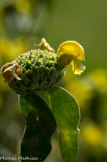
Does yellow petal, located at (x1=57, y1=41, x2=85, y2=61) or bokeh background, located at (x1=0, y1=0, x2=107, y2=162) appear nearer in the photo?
yellow petal, located at (x1=57, y1=41, x2=85, y2=61)

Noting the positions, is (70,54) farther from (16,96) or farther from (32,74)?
(16,96)

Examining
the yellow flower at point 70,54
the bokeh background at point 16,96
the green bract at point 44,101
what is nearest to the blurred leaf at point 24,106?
the green bract at point 44,101

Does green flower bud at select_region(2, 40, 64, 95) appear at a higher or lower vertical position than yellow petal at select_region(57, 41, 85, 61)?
lower

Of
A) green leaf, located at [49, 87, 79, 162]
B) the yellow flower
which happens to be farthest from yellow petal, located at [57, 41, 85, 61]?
green leaf, located at [49, 87, 79, 162]

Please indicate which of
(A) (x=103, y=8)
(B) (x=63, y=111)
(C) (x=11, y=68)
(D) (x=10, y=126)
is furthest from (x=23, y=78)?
(A) (x=103, y=8)

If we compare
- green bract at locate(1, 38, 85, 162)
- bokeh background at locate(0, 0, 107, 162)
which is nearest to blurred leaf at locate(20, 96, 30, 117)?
green bract at locate(1, 38, 85, 162)

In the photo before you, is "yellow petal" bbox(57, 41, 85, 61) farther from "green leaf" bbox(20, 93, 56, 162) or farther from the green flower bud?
"green leaf" bbox(20, 93, 56, 162)

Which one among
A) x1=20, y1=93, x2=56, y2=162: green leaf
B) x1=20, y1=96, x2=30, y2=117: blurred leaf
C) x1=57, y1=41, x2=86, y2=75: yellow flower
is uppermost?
x1=57, y1=41, x2=86, y2=75: yellow flower
